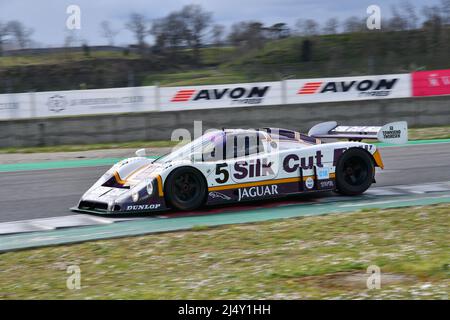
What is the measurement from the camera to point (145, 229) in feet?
30.4

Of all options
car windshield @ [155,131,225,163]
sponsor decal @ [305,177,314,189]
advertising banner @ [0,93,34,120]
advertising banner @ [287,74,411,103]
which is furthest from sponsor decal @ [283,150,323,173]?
advertising banner @ [0,93,34,120]

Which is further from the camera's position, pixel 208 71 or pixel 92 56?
pixel 92 56

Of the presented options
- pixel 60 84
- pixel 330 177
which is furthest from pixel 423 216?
pixel 60 84

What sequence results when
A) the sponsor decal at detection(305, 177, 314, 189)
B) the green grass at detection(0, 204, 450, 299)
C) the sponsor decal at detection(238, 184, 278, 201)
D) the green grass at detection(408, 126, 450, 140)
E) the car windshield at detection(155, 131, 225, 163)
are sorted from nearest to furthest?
the green grass at detection(0, 204, 450, 299)
the car windshield at detection(155, 131, 225, 163)
the sponsor decal at detection(238, 184, 278, 201)
the sponsor decal at detection(305, 177, 314, 189)
the green grass at detection(408, 126, 450, 140)

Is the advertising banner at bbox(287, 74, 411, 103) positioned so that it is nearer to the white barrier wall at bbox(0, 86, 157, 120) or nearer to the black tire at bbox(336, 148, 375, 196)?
the white barrier wall at bbox(0, 86, 157, 120)

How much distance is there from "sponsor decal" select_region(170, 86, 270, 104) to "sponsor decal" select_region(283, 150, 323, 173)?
35.6ft

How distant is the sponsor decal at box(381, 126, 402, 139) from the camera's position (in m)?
11.1

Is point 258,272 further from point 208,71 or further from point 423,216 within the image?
point 208,71

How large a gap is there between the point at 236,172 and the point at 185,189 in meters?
0.74

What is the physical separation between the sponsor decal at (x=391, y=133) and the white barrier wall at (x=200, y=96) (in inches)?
410

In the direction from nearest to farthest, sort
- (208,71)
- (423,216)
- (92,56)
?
(423,216) → (208,71) → (92,56)

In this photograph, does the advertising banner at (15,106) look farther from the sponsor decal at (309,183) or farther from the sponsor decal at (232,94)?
the sponsor decal at (309,183)

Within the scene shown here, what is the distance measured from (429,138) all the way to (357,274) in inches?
547

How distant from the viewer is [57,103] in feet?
67.6
